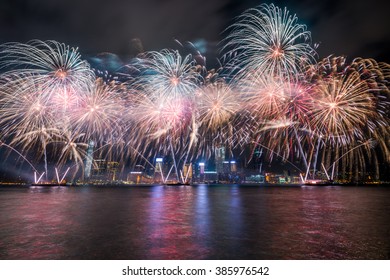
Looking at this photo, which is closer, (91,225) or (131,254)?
(131,254)

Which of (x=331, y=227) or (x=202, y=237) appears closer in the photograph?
(x=202, y=237)
